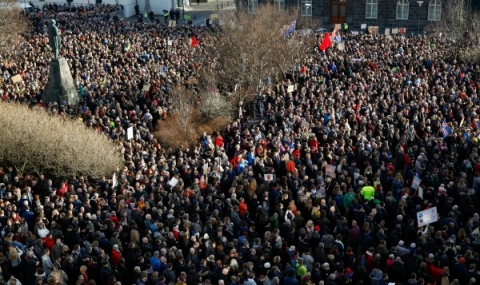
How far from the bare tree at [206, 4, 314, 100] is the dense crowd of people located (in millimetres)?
1588

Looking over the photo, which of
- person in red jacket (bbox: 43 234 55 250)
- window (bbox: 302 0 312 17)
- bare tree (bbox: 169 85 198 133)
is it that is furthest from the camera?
window (bbox: 302 0 312 17)

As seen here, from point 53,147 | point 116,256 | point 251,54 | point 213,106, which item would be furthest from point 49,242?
point 251,54

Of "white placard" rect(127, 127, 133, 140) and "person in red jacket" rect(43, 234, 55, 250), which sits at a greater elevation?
"white placard" rect(127, 127, 133, 140)

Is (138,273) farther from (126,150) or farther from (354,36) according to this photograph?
(354,36)

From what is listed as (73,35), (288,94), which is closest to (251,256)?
(288,94)

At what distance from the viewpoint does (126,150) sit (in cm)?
2453

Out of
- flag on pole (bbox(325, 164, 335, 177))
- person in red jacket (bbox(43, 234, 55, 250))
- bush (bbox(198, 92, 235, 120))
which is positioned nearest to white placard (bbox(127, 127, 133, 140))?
bush (bbox(198, 92, 235, 120))

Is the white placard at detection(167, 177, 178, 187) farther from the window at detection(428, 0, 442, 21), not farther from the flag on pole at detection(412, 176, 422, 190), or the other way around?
the window at detection(428, 0, 442, 21)

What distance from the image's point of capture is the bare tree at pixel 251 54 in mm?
34281

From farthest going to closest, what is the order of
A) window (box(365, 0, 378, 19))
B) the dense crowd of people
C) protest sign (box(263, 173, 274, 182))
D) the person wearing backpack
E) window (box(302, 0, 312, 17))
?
window (box(302, 0, 312, 17))
window (box(365, 0, 378, 19))
protest sign (box(263, 173, 274, 182))
the dense crowd of people
the person wearing backpack

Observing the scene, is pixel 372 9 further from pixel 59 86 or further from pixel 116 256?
pixel 116 256

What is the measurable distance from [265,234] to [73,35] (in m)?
31.4

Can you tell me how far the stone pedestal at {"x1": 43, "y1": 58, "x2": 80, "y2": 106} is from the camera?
31938 mm

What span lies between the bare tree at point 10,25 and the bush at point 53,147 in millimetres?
19002
